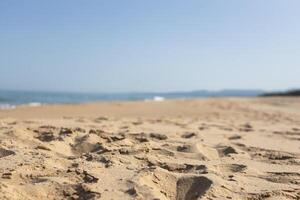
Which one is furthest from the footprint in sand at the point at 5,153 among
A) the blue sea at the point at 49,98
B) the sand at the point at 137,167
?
the blue sea at the point at 49,98

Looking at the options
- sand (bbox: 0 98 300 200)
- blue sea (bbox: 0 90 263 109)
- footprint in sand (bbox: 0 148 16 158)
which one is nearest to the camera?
sand (bbox: 0 98 300 200)

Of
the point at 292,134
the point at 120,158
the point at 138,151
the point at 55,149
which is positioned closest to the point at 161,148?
the point at 138,151

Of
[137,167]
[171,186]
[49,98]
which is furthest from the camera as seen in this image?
[49,98]

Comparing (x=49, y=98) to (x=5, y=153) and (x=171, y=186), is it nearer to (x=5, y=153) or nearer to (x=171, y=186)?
(x=5, y=153)

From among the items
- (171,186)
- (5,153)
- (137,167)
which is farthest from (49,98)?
(171,186)

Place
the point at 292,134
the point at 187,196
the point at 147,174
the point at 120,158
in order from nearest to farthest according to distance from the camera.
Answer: the point at 187,196, the point at 147,174, the point at 120,158, the point at 292,134

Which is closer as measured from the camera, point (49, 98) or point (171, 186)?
point (171, 186)

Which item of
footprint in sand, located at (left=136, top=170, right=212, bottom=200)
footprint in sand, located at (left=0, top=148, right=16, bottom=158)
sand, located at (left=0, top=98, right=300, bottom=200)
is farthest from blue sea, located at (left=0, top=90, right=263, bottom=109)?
footprint in sand, located at (left=136, top=170, right=212, bottom=200)

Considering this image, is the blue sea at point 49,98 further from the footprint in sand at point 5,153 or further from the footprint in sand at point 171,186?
the footprint in sand at point 171,186

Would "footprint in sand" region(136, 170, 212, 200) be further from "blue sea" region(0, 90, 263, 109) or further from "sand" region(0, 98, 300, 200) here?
"blue sea" region(0, 90, 263, 109)

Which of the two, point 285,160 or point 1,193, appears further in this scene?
point 285,160

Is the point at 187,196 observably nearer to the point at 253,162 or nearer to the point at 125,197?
the point at 125,197

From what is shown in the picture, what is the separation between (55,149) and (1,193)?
136cm

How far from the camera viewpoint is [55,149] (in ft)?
12.6
